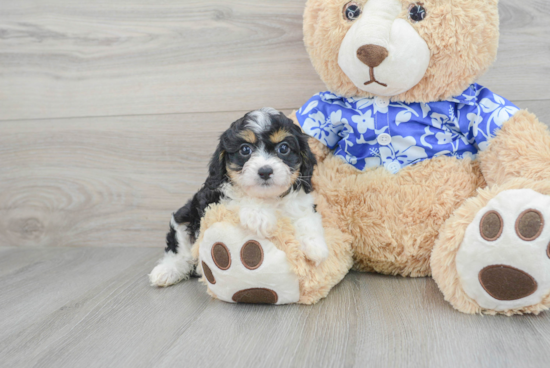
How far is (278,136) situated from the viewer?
1.30m

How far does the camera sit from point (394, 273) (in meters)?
1.52

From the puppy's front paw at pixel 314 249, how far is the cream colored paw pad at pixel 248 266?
0.23ft

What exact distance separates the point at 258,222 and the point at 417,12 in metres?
0.78

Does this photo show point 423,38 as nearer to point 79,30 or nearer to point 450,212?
point 450,212

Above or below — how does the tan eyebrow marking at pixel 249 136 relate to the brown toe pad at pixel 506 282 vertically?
above

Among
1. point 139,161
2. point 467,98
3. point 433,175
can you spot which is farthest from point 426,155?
point 139,161

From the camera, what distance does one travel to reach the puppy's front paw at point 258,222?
124cm

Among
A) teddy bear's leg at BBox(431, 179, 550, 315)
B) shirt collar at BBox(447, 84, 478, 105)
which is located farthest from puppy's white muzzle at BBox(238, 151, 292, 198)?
shirt collar at BBox(447, 84, 478, 105)

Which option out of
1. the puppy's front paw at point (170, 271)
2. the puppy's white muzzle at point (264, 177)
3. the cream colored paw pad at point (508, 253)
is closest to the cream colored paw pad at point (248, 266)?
the puppy's white muzzle at point (264, 177)

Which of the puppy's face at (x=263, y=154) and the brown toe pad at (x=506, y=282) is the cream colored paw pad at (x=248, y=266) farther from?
the brown toe pad at (x=506, y=282)

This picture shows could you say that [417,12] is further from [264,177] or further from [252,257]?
[252,257]

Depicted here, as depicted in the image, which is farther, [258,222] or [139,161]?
[139,161]

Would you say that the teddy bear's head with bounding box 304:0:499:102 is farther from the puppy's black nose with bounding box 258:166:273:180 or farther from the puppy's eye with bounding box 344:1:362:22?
the puppy's black nose with bounding box 258:166:273:180

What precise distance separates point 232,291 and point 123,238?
107 cm
